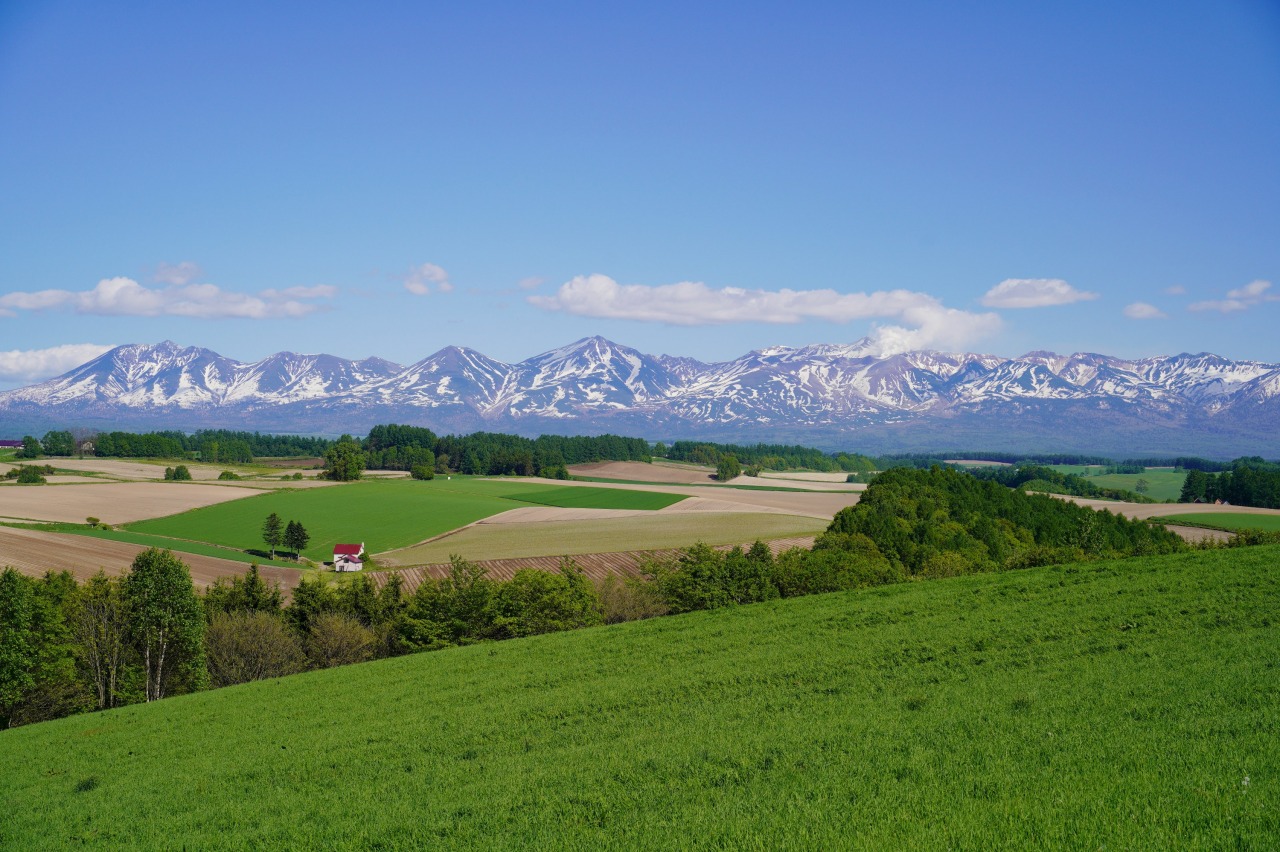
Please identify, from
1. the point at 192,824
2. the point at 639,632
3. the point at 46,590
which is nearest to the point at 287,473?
the point at 46,590

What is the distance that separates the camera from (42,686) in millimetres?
40969

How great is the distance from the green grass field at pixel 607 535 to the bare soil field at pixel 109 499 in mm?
39504

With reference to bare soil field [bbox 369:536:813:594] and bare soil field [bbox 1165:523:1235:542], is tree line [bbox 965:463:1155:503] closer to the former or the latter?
bare soil field [bbox 1165:523:1235:542]

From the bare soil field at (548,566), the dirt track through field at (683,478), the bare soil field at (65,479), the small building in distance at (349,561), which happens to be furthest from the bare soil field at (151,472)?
the bare soil field at (548,566)

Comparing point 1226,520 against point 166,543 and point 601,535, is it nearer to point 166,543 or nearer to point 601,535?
point 601,535

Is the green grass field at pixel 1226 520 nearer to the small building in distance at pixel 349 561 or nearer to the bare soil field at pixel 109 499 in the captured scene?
the small building in distance at pixel 349 561

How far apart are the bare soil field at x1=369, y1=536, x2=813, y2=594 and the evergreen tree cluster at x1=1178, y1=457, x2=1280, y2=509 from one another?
81.5m

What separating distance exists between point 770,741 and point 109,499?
11697cm

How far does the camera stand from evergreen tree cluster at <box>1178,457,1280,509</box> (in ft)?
394

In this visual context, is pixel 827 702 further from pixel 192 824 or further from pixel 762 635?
pixel 192 824

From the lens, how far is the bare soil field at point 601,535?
83.4m

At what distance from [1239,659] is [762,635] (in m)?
14.6

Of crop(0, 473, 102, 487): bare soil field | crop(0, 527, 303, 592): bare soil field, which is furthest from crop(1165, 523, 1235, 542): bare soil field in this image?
crop(0, 473, 102, 487): bare soil field

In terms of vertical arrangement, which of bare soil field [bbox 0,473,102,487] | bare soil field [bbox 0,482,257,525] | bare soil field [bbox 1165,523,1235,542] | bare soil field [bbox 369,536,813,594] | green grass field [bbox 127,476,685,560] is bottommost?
bare soil field [bbox 369,536,813,594]
